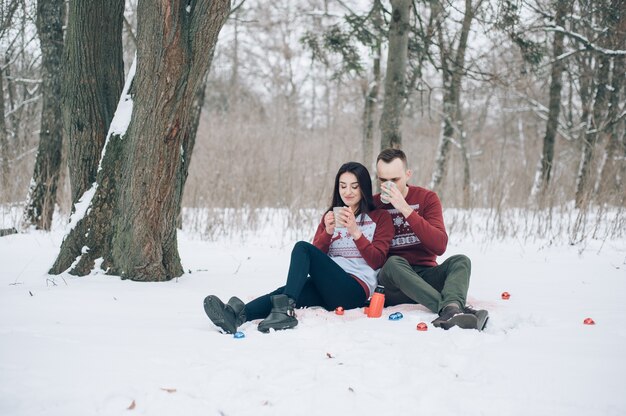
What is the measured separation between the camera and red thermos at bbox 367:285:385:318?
136 inches

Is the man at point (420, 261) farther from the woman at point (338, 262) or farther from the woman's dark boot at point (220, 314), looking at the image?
the woman's dark boot at point (220, 314)

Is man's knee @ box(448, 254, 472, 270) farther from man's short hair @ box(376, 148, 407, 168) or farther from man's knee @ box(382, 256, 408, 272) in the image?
man's short hair @ box(376, 148, 407, 168)

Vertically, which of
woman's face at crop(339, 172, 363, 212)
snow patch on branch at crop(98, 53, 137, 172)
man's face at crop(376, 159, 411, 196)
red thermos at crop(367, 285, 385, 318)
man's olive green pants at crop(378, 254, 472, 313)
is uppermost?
snow patch on branch at crop(98, 53, 137, 172)

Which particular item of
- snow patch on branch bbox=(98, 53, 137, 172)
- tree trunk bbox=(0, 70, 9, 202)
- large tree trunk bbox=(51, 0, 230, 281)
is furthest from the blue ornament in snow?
tree trunk bbox=(0, 70, 9, 202)

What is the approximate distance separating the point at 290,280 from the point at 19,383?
165 centimetres

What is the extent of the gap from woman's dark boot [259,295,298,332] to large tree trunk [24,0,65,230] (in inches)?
221

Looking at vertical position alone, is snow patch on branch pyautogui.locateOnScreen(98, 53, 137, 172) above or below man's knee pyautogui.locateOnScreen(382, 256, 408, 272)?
above

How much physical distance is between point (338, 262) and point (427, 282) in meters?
0.64

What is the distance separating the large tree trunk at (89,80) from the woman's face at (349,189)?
7.19 ft

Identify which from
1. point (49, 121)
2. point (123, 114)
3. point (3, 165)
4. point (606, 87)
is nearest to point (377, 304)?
point (123, 114)

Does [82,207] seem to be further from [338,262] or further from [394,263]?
[394,263]

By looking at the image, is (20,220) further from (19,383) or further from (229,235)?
(19,383)

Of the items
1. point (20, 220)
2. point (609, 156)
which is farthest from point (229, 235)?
point (609, 156)

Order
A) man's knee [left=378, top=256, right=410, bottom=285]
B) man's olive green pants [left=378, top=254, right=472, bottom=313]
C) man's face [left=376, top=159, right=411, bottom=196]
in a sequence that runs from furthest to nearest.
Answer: man's face [left=376, top=159, right=411, bottom=196] → man's knee [left=378, top=256, right=410, bottom=285] → man's olive green pants [left=378, top=254, right=472, bottom=313]
